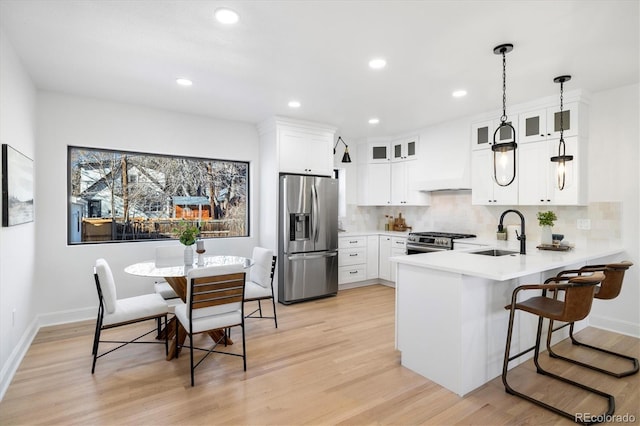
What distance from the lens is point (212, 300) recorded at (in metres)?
2.62

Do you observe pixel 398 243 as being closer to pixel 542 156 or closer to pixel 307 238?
pixel 307 238

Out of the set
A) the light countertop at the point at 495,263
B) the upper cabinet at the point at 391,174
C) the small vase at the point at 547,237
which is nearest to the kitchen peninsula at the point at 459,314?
the light countertop at the point at 495,263

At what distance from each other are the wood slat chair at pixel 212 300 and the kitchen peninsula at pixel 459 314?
1309 millimetres

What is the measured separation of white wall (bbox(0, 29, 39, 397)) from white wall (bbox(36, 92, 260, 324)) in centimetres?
20

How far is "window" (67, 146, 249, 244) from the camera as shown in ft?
13.2

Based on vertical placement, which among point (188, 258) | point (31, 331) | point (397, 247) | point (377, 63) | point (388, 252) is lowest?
point (31, 331)

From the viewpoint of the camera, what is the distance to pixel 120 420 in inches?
83.0

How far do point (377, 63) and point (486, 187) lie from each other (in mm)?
2462

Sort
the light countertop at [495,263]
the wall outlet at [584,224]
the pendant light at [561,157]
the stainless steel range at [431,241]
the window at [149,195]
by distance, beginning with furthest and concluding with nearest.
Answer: the stainless steel range at [431,241]
the window at [149,195]
the wall outlet at [584,224]
the pendant light at [561,157]
the light countertop at [495,263]

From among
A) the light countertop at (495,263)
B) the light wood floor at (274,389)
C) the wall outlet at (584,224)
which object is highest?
the wall outlet at (584,224)

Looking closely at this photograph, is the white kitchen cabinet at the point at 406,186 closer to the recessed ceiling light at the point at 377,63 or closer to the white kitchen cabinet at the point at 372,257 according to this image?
the white kitchen cabinet at the point at 372,257

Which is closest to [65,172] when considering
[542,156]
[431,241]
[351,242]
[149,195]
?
[149,195]

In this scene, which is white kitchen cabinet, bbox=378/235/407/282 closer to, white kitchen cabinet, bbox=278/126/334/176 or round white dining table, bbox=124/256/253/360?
white kitchen cabinet, bbox=278/126/334/176

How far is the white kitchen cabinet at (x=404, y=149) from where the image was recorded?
5.46 metres
